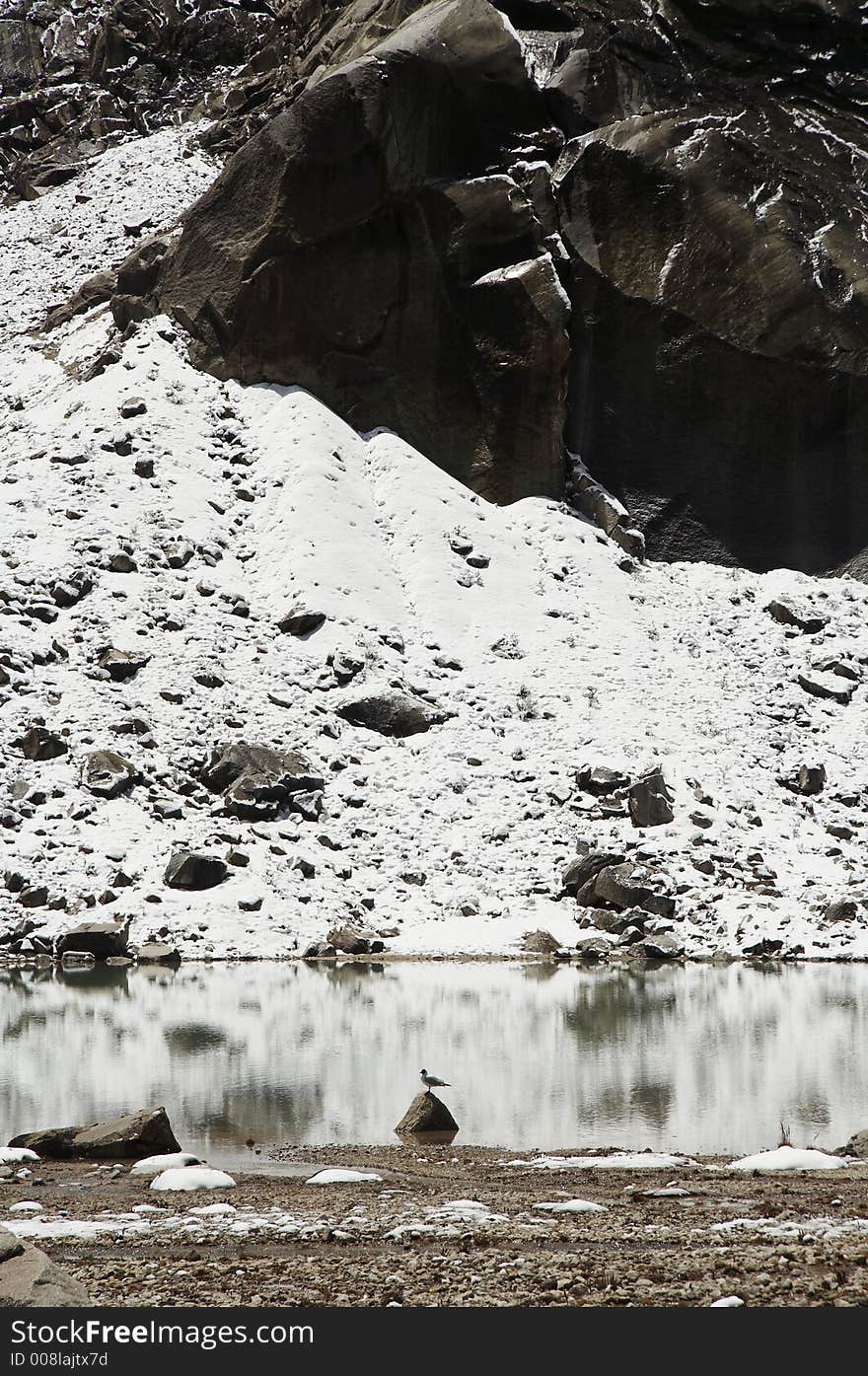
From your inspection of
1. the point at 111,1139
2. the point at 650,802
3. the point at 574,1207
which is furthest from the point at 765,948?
the point at 574,1207

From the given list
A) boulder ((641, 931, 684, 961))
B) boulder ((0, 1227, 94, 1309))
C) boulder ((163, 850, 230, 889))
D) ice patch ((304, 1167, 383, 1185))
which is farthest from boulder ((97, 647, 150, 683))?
boulder ((0, 1227, 94, 1309))

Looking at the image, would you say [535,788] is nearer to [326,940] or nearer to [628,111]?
[326,940]

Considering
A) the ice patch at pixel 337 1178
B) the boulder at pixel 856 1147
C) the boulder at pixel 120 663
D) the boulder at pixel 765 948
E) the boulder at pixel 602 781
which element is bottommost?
the boulder at pixel 765 948

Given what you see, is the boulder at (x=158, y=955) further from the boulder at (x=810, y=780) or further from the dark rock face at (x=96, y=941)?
the boulder at (x=810, y=780)

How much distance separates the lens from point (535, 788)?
105 feet

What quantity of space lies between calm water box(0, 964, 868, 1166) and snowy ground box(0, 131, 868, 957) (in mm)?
4899

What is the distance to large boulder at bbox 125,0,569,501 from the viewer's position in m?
43.7

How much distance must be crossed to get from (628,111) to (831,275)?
9346 millimetres

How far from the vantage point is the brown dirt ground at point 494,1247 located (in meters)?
6.57

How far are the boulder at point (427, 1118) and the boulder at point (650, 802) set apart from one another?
18190mm

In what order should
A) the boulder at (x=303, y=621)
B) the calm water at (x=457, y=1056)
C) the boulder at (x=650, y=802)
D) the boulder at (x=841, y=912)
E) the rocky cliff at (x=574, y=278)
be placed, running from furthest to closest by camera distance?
the rocky cliff at (x=574, y=278)
the boulder at (x=303, y=621)
the boulder at (x=650, y=802)
the boulder at (x=841, y=912)
the calm water at (x=457, y=1056)

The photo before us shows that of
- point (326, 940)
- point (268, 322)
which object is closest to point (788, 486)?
point (268, 322)

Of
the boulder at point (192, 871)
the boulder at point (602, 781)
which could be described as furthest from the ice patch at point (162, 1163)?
the boulder at point (602, 781)

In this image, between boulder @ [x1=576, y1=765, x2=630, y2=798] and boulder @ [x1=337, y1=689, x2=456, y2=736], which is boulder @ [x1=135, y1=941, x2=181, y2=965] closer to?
boulder @ [x1=337, y1=689, x2=456, y2=736]
